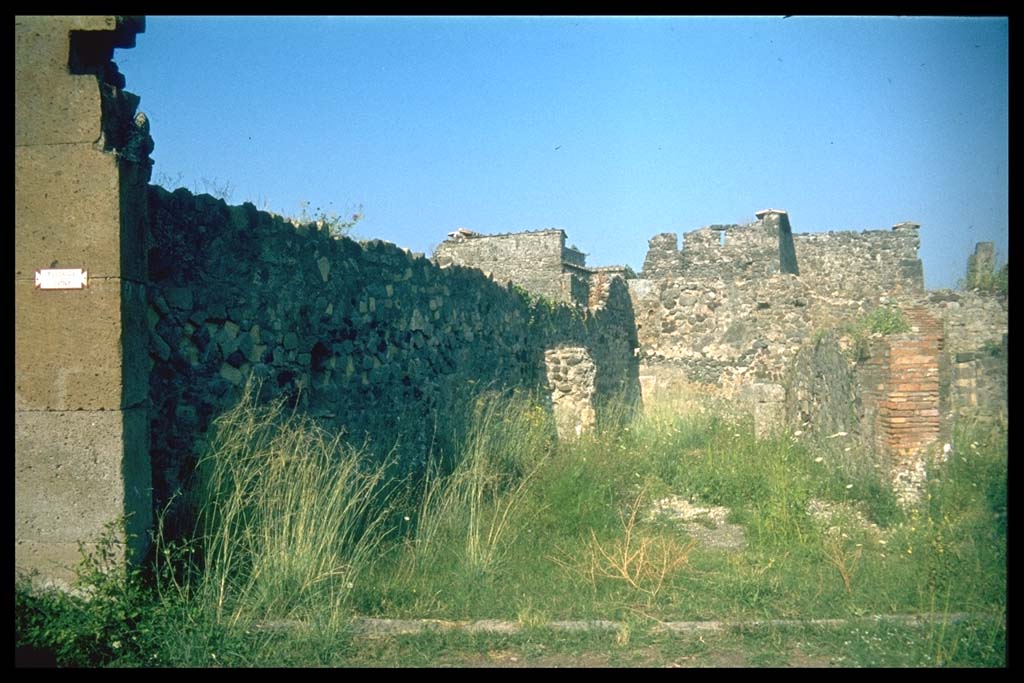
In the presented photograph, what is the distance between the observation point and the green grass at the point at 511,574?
388 centimetres

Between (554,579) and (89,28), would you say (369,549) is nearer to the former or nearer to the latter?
(554,579)

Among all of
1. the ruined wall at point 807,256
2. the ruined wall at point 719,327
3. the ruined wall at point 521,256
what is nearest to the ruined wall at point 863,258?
the ruined wall at point 807,256

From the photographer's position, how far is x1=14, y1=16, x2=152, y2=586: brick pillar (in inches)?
158

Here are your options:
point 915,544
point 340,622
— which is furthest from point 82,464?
point 915,544

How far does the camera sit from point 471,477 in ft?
19.1

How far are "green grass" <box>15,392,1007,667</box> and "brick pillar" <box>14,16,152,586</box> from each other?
0.92 feet

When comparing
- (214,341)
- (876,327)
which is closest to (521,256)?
(876,327)

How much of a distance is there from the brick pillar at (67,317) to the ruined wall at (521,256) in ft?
42.4

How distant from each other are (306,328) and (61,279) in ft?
6.94

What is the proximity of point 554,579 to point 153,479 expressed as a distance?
2.41 metres

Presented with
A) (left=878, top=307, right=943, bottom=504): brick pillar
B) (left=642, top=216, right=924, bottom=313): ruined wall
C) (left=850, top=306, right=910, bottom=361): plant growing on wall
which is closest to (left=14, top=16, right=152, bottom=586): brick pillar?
(left=878, top=307, right=943, bottom=504): brick pillar

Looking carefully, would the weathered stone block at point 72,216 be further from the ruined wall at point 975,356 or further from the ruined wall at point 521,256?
the ruined wall at point 521,256

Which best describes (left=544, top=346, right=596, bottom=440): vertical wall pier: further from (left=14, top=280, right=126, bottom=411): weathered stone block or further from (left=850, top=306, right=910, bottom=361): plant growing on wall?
(left=14, top=280, right=126, bottom=411): weathered stone block

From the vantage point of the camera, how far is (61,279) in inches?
158
